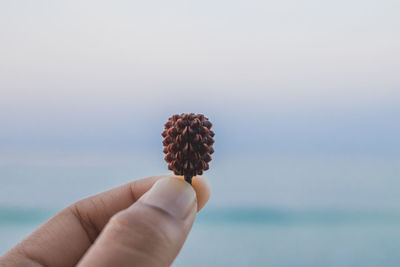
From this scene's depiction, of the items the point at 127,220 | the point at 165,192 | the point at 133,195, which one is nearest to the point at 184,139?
the point at 165,192

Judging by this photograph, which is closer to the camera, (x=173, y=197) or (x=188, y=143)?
(x=173, y=197)

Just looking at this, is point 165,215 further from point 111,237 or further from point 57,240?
point 57,240

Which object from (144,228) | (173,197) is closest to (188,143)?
(173,197)

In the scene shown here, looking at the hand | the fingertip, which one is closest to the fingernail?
the hand

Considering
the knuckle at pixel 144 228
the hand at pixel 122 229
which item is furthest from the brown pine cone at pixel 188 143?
the knuckle at pixel 144 228

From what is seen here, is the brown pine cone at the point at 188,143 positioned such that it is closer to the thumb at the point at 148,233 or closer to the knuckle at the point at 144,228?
the thumb at the point at 148,233

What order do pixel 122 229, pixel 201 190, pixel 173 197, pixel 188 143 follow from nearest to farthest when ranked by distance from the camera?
pixel 122 229, pixel 173 197, pixel 188 143, pixel 201 190

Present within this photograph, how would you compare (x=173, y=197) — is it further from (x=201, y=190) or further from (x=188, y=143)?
(x=201, y=190)
